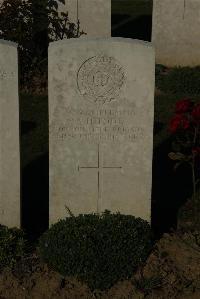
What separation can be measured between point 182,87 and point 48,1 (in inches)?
111

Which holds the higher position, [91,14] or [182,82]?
[91,14]

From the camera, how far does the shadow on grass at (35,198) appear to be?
7000 mm

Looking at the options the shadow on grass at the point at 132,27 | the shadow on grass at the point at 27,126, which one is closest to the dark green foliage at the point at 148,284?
the shadow on grass at the point at 27,126

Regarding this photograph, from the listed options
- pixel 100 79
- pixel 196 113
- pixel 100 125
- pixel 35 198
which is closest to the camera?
pixel 100 79

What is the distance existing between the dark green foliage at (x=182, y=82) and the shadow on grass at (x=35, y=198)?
11.9ft

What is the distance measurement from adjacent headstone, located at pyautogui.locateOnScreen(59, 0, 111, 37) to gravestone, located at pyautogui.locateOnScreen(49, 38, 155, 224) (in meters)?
6.78

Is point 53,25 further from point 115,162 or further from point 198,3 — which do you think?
point 115,162

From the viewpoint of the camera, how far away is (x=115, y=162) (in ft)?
21.3

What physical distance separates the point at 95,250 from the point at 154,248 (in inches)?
31.5

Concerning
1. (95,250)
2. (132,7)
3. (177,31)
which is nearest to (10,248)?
(95,250)

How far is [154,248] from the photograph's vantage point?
642 centimetres

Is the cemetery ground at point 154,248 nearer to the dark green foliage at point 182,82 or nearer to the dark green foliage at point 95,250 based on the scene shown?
the dark green foliage at point 95,250

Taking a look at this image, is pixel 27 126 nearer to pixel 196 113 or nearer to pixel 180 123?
pixel 180 123

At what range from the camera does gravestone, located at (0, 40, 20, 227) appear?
6.13 metres
